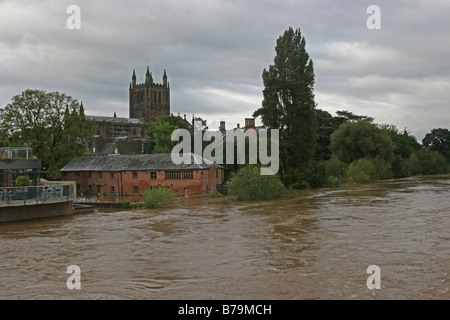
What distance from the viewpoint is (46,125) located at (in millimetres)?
47500

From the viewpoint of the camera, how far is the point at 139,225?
2691cm

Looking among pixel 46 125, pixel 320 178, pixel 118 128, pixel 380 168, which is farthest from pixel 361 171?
pixel 118 128

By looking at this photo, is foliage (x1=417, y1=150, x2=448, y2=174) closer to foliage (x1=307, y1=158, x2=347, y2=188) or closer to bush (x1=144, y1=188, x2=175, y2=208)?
foliage (x1=307, y1=158, x2=347, y2=188)

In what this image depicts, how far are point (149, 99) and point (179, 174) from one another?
4487 inches

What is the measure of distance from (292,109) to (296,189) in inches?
360

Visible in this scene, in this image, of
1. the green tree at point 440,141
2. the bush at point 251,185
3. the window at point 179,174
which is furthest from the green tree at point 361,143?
the green tree at point 440,141

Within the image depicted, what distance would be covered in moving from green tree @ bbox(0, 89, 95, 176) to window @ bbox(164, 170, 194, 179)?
37.1 ft

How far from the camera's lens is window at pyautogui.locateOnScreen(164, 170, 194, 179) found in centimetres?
4492

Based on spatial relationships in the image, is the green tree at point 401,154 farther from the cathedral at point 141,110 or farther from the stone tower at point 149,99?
the stone tower at point 149,99

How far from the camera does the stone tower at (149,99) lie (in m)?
155

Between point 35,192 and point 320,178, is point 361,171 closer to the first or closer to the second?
point 320,178

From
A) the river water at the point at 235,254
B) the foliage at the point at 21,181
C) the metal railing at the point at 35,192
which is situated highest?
the foliage at the point at 21,181

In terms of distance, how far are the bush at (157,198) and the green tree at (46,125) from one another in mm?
16857
